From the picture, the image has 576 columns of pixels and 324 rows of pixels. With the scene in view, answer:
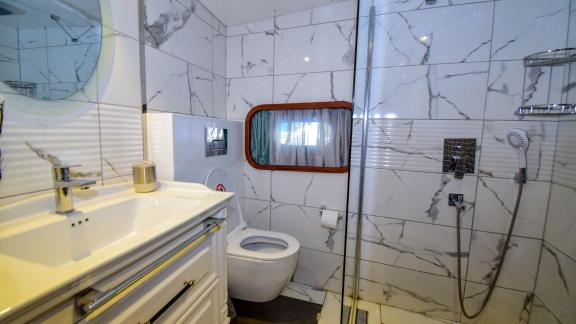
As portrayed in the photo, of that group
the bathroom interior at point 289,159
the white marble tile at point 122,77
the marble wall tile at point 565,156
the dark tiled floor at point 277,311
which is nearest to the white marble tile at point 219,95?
the bathroom interior at point 289,159

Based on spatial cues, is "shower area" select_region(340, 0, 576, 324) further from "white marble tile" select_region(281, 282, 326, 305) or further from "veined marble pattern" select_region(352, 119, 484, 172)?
"white marble tile" select_region(281, 282, 326, 305)

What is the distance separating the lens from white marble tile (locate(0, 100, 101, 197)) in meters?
0.71

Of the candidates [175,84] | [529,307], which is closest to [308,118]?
[175,84]

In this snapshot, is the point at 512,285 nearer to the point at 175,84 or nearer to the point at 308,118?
the point at 308,118

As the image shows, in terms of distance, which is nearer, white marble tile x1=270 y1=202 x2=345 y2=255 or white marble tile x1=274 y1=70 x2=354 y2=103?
white marble tile x1=274 y1=70 x2=354 y2=103

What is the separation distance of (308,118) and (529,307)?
169cm

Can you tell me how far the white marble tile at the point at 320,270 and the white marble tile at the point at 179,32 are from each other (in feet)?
5.10

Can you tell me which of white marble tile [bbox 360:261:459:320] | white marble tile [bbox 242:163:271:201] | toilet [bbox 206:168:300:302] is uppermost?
white marble tile [bbox 242:163:271:201]

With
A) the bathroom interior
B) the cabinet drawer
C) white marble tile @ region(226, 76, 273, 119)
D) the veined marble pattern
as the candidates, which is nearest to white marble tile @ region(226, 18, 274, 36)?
the bathroom interior

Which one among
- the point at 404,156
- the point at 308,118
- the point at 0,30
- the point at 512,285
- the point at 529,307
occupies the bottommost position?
the point at 529,307

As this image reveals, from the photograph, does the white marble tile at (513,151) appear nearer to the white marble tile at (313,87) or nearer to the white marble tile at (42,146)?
the white marble tile at (313,87)

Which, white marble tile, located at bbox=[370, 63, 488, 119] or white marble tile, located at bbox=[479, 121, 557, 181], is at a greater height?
white marble tile, located at bbox=[370, 63, 488, 119]

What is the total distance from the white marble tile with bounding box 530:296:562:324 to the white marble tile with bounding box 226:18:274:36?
90.2 inches

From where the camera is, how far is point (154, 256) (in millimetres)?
615
